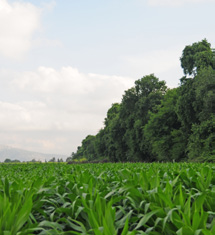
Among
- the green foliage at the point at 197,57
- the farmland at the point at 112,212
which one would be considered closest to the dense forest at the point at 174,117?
the green foliage at the point at 197,57

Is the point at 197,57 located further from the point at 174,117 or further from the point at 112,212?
the point at 112,212

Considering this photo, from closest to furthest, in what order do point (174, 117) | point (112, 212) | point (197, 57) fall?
1. point (112, 212)
2. point (197, 57)
3. point (174, 117)

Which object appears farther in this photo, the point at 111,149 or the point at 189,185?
the point at 111,149

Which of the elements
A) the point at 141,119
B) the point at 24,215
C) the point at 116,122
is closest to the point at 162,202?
the point at 24,215

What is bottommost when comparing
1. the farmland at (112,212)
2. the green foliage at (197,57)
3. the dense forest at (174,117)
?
the farmland at (112,212)

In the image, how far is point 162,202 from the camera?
9.05 feet

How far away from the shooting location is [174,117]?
148ft

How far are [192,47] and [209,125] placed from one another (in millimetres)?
13200

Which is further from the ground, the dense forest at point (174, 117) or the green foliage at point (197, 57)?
the green foliage at point (197, 57)

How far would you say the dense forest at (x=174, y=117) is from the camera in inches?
1319

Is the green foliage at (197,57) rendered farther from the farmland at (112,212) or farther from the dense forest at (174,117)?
the farmland at (112,212)

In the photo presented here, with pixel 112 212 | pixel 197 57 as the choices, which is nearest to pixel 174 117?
pixel 197 57

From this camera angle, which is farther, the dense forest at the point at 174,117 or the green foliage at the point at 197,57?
the green foliage at the point at 197,57

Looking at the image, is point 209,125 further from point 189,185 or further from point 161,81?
point 189,185
